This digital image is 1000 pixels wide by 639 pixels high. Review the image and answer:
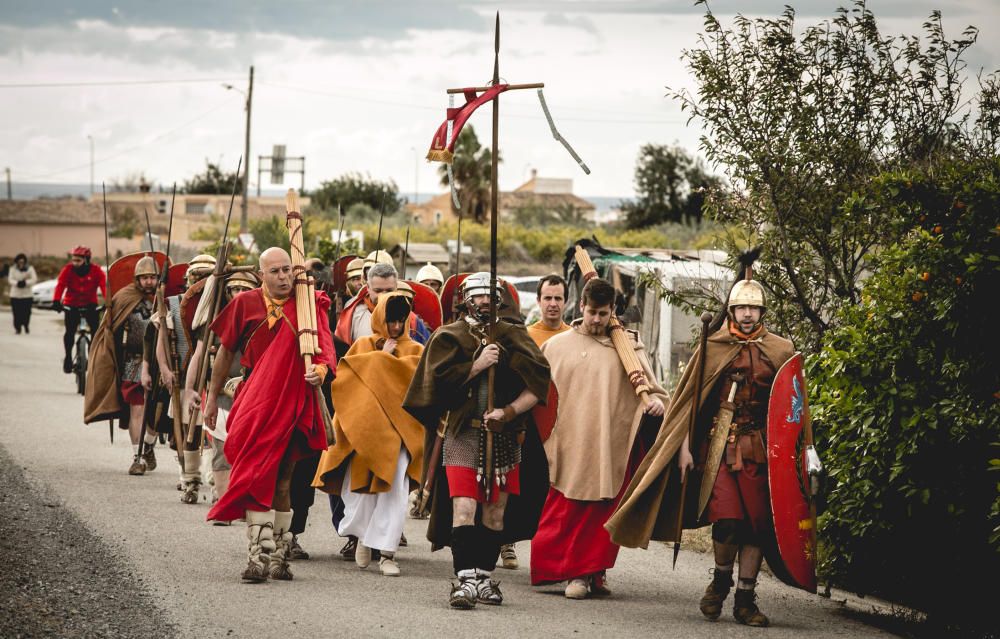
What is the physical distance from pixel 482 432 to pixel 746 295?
174cm

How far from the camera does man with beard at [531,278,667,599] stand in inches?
346

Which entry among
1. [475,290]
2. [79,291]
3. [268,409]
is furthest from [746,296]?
[79,291]

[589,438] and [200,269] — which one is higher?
[200,269]

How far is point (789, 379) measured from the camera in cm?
769

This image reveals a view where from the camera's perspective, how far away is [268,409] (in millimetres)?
8539

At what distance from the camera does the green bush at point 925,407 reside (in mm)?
7184

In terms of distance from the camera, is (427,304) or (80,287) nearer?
(427,304)

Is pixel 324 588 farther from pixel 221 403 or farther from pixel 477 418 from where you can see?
pixel 221 403

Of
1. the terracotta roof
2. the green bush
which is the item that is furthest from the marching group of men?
the terracotta roof

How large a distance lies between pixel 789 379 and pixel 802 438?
331 millimetres

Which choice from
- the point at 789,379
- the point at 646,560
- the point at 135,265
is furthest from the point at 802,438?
the point at 135,265

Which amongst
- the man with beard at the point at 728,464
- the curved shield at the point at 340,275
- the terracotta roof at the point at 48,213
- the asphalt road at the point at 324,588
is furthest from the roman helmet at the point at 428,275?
the terracotta roof at the point at 48,213

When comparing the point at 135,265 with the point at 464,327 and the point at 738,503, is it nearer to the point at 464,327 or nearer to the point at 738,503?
the point at 464,327

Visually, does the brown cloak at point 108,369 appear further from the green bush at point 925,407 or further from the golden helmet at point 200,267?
the green bush at point 925,407
